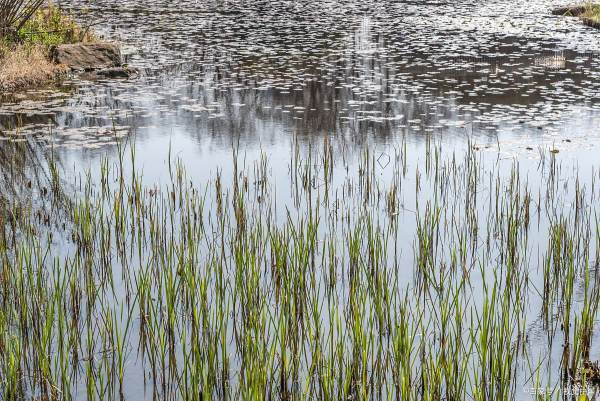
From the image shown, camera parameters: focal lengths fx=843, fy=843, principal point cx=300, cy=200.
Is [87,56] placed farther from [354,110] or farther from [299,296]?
[299,296]

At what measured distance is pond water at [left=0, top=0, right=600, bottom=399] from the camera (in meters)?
8.00

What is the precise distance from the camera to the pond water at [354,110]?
26.2 ft

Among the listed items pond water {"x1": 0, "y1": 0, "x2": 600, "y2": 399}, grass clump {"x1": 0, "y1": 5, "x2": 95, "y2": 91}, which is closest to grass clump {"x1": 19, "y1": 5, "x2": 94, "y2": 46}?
grass clump {"x1": 0, "y1": 5, "x2": 95, "y2": 91}

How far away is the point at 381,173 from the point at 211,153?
7.11 feet

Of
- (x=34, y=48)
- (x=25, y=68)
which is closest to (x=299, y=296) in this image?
(x=25, y=68)

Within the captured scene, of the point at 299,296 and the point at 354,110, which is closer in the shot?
the point at 299,296

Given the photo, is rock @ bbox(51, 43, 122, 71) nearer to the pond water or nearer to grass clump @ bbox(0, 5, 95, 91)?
grass clump @ bbox(0, 5, 95, 91)

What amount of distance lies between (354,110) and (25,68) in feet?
17.8

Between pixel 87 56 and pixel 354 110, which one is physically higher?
pixel 87 56

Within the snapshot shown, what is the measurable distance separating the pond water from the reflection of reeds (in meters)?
0.11

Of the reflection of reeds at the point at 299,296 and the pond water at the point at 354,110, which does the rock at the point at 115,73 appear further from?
the reflection of reeds at the point at 299,296

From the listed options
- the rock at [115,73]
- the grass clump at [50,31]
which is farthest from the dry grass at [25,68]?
the rock at [115,73]

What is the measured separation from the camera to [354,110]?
1206cm

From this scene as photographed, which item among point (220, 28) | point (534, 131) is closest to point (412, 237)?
point (534, 131)
